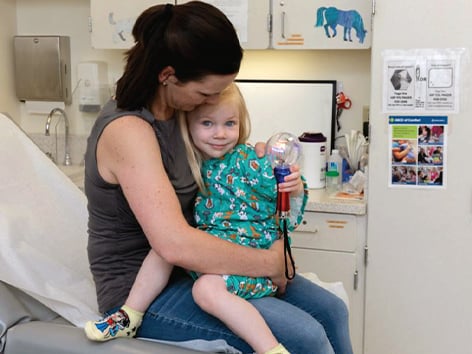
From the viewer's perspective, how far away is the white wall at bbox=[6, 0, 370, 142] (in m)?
3.13

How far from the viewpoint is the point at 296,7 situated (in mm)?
2799

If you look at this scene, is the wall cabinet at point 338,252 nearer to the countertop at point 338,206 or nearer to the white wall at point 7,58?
the countertop at point 338,206

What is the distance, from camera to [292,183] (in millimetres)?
1626

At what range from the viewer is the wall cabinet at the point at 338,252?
2701 mm

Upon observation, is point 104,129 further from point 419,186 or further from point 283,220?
point 419,186

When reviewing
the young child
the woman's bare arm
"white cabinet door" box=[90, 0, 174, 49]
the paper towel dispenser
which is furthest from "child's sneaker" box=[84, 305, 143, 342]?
the paper towel dispenser

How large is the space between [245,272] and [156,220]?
0.81 feet

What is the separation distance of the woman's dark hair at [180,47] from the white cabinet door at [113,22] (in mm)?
1611

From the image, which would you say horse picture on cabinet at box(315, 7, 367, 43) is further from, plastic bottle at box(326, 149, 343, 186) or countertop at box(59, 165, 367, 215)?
countertop at box(59, 165, 367, 215)

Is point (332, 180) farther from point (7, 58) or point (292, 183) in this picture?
point (7, 58)

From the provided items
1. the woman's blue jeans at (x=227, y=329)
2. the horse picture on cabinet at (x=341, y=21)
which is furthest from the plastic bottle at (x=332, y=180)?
the woman's blue jeans at (x=227, y=329)

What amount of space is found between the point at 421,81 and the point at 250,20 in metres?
0.78

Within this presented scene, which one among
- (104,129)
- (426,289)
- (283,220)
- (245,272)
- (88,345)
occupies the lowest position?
(426,289)

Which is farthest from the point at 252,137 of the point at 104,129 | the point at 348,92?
the point at 104,129
